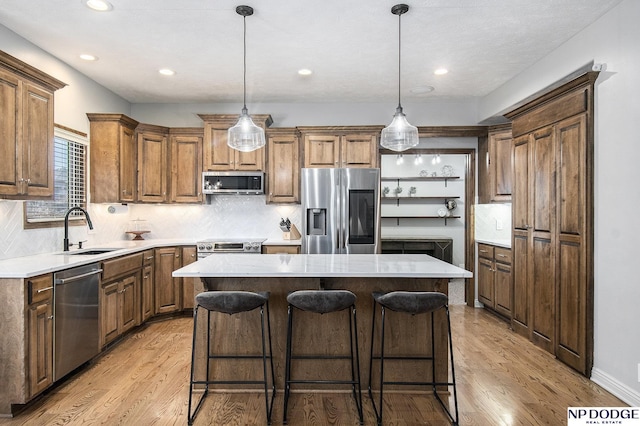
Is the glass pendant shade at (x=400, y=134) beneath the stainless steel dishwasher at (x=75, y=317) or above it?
above

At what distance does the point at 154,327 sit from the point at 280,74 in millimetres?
3159

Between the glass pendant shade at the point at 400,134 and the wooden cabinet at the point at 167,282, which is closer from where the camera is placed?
the glass pendant shade at the point at 400,134

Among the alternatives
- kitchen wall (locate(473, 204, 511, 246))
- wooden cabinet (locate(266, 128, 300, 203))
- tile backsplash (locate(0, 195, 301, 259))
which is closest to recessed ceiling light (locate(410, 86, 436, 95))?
wooden cabinet (locate(266, 128, 300, 203))

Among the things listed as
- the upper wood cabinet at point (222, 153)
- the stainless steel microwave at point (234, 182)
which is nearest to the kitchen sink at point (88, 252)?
the stainless steel microwave at point (234, 182)

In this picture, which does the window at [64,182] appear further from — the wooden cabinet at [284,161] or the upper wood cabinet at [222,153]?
the wooden cabinet at [284,161]

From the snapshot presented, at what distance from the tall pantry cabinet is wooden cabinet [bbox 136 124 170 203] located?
412cm

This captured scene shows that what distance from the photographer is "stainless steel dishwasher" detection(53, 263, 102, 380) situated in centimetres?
270

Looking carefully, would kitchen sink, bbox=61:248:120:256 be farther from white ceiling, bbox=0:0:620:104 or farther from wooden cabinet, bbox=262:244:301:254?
white ceiling, bbox=0:0:620:104

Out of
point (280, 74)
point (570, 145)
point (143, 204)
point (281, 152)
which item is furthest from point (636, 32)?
point (143, 204)

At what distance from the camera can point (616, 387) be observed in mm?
2619

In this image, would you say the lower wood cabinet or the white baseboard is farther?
the lower wood cabinet

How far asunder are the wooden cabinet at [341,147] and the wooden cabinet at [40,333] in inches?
119

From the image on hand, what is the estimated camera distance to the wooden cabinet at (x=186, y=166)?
193 inches

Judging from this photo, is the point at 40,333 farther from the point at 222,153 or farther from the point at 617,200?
the point at 617,200
